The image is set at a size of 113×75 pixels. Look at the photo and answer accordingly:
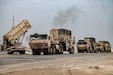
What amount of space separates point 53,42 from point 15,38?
174 inches

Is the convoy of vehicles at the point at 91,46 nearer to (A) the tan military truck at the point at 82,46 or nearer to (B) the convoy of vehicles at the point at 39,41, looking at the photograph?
(A) the tan military truck at the point at 82,46

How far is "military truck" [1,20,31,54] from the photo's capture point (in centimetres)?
2995

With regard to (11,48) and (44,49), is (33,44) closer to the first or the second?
(44,49)

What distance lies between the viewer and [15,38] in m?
30.2

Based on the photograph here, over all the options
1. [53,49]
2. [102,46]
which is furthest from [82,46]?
[53,49]

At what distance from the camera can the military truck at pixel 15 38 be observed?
98.3 ft

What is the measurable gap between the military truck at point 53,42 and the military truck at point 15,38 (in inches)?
89.6

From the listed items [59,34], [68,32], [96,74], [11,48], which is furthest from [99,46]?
[96,74]

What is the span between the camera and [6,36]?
30.0 metres

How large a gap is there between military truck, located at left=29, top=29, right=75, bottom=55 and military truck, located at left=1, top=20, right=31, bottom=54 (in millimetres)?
2277

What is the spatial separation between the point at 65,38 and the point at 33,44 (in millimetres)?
7880

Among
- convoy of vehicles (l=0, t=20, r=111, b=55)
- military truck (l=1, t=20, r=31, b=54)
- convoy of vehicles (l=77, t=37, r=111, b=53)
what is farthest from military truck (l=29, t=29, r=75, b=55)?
convoy of vehicles (l=77, t=37, r=111, b=53)

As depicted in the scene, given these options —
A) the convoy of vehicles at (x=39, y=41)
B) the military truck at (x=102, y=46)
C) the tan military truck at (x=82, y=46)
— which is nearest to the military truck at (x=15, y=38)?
the convoy of vehicles at (x=39, y=41)

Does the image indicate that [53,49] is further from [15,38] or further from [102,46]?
[102,46]
